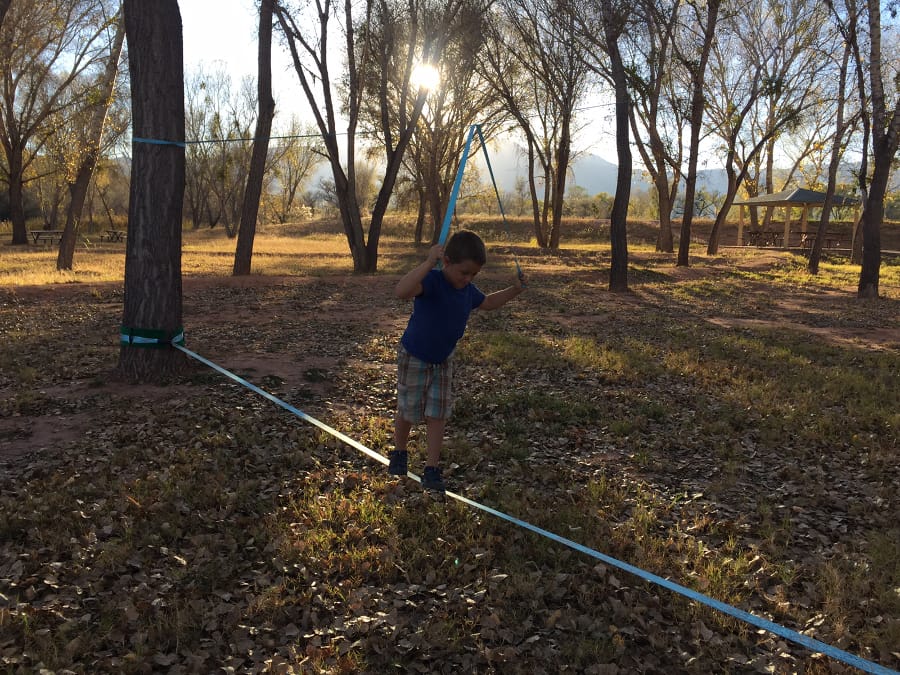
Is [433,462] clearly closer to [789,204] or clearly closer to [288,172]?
[789,204]

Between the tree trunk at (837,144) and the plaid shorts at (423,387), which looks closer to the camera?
the plaid shorts at (423,387)

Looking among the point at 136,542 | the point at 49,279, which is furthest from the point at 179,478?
the point at 49,279

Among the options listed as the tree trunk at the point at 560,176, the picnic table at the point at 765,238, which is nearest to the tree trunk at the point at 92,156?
the tree trunk at the point at 560,176

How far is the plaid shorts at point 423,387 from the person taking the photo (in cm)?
448

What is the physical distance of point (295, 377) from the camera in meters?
8.09

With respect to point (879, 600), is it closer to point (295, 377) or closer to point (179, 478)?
point (179, 478)

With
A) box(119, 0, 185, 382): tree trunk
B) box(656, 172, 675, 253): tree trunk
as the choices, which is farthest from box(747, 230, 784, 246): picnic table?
box(119, 0, 185, 382): tree trunk

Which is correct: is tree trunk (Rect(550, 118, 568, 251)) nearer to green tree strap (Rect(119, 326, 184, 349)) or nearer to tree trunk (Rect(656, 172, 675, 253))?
tree trunk (Rect(656, 172, 675, 253))

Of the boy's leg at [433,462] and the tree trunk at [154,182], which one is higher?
the tree trunk at [154,182]

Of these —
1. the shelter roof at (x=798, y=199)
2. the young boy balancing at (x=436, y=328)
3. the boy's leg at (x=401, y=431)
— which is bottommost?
the boy's leg at (x=401, y=431)

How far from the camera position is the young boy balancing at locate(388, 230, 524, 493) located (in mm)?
4145

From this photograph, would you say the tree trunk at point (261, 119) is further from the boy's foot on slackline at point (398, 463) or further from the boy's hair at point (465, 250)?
the boy's hair at point (465, 250)

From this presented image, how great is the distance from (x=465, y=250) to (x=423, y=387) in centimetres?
107

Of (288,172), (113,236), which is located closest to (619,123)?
(113,236)
